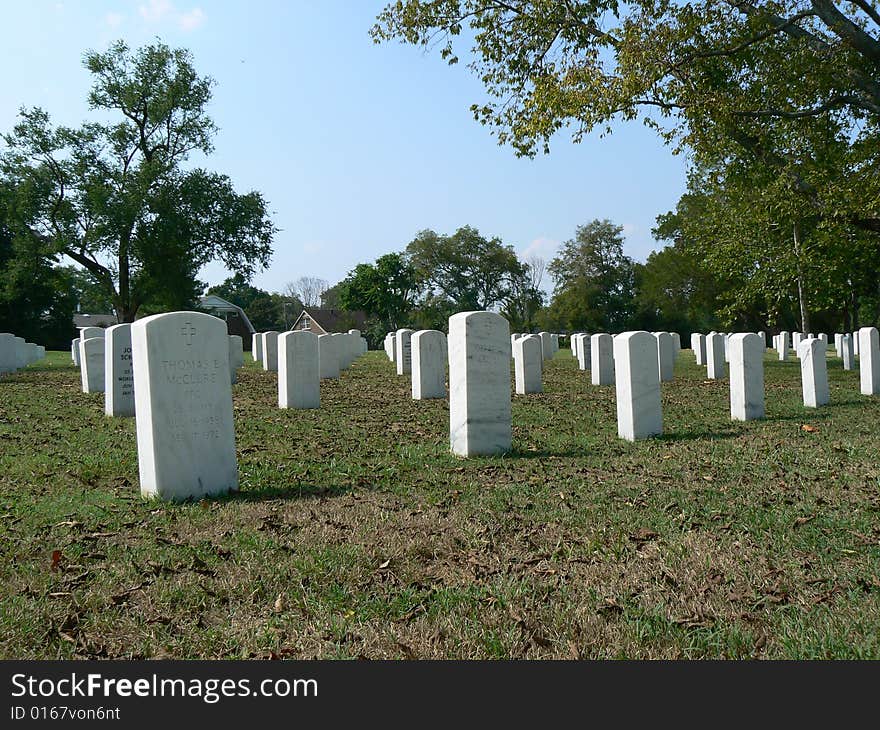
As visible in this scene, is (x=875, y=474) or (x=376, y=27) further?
(x=376, y=27)

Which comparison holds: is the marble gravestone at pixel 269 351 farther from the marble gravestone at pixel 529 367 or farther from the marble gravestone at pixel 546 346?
the marble gravestone at pixel 546 346

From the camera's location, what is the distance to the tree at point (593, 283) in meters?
60.8

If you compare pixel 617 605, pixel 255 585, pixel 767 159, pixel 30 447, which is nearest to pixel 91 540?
pixel 255 585

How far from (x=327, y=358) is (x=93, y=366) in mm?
6532

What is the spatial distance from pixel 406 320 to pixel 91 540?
61708 millimetres

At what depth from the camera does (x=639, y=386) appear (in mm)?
9250

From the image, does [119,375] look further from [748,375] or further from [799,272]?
[799,272]

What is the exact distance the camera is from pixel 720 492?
20.1 ft

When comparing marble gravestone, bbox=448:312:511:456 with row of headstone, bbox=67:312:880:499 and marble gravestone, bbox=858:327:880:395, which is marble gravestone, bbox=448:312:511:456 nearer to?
row of headstone, bbox=67:312:880:499

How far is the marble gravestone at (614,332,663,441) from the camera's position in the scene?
9242mm

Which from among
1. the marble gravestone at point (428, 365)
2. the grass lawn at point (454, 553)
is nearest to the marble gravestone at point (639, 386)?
the grass lawn at point (454, 553)

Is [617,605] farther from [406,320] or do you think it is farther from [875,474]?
[406,320]

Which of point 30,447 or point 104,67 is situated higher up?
point 104,67

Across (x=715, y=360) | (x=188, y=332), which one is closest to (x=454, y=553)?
(x=188, y=332)
